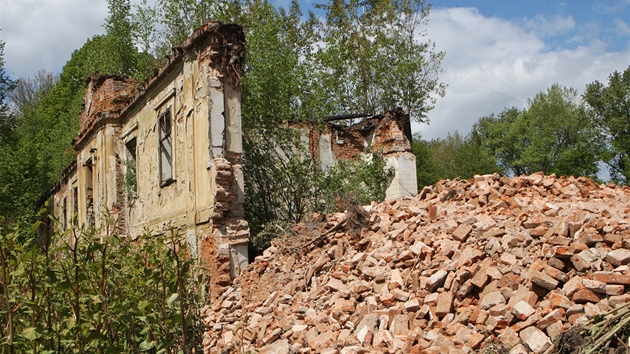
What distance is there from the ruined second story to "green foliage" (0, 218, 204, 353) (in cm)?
505

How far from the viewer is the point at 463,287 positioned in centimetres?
624

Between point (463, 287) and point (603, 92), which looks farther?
point (603, 92)

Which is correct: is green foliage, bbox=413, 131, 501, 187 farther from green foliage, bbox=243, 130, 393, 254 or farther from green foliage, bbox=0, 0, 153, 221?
green foliage, bbox=243, 130, 393, 254

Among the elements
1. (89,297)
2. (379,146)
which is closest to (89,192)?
(379,146)

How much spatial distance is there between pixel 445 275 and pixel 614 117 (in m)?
33.7

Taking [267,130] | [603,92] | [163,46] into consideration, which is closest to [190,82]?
[267,130]

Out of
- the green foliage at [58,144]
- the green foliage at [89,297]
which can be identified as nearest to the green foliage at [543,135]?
the green foliage at [58,144]

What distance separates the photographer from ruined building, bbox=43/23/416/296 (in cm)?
974

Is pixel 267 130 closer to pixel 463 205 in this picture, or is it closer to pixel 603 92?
pixel 463 205

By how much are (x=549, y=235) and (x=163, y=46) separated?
2055 centimetres

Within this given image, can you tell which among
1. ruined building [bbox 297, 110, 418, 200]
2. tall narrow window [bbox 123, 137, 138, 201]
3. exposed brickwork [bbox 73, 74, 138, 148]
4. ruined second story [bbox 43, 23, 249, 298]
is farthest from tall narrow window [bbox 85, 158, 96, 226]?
ruined building [bbox 297, 110, 418, 200]

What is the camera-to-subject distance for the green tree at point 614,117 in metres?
34.6

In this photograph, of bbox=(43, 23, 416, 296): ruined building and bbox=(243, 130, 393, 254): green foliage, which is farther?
bbox=(243, 130, 393, 254): green foliage

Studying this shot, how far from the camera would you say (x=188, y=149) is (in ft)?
35.2
